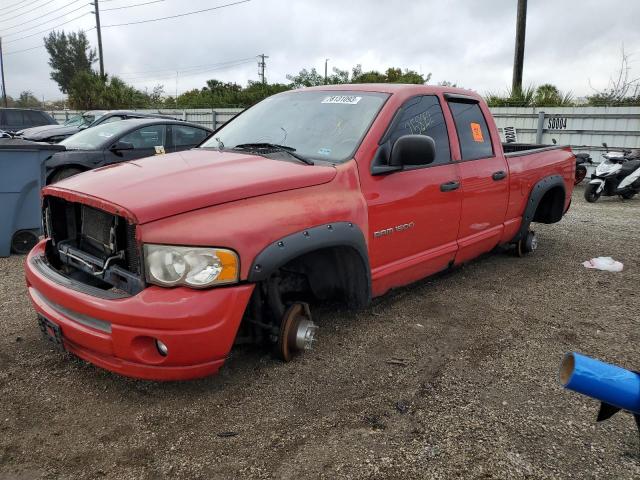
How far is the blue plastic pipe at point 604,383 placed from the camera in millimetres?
1323

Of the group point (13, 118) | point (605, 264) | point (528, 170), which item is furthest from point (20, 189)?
point (13, 118)

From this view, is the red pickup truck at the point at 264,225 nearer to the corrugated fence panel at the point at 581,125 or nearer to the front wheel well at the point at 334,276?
the front wheel well at the point at 334,276

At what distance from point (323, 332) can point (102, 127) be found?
22.2ft

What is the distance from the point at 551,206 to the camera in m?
5.78

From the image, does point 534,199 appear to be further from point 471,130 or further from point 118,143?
point 118,143

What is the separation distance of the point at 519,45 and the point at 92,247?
15.9m

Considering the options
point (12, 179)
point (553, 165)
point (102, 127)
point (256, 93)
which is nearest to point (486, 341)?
point (553, 165)

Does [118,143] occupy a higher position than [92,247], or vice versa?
[118,143]

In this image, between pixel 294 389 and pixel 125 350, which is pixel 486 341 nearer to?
pixel 294 389

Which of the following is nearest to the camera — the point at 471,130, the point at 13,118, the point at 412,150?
the point at 412,150

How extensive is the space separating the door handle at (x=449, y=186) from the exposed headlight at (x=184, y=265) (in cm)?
201

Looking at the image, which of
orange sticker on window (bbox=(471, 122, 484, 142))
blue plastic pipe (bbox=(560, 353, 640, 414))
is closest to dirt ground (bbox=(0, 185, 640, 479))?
blue plastic pipe (bbox=(560, 353, 640, 414))

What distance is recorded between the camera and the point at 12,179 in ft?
17.9

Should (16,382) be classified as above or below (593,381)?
below
